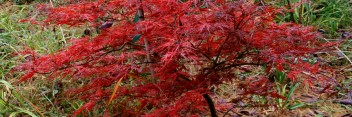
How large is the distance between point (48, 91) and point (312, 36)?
6.42 feet

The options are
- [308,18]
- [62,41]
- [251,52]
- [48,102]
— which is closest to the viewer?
[251,52]

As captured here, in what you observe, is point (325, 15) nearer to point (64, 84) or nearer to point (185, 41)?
point (64, 84)

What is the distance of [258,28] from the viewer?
5.37 feet

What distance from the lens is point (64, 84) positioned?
9.54ft

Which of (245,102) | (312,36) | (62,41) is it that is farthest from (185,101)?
(62,41)

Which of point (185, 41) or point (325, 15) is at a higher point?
point (185, 41)

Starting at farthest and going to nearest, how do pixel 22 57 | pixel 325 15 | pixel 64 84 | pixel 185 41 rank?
pixel 325 15, pixel 22 57, pixel 64 84, pixel 185 41

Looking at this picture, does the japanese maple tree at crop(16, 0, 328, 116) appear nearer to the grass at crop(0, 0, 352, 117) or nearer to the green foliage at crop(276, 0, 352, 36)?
the grass at crop(0, 0, 352, 117)

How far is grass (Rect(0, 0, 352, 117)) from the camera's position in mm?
2657

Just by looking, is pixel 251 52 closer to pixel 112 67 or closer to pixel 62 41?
pixel 112 67

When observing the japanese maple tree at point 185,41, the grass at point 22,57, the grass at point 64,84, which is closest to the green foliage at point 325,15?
the grass at point 64,84

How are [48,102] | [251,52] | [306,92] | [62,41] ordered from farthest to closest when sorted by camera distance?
[62,41] < [306,92] < [48,102] < [251,52]

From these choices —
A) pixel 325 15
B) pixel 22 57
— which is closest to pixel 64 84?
pixel 22 57

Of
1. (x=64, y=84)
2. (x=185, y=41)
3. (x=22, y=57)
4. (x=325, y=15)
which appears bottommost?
(x=64, y=84)
